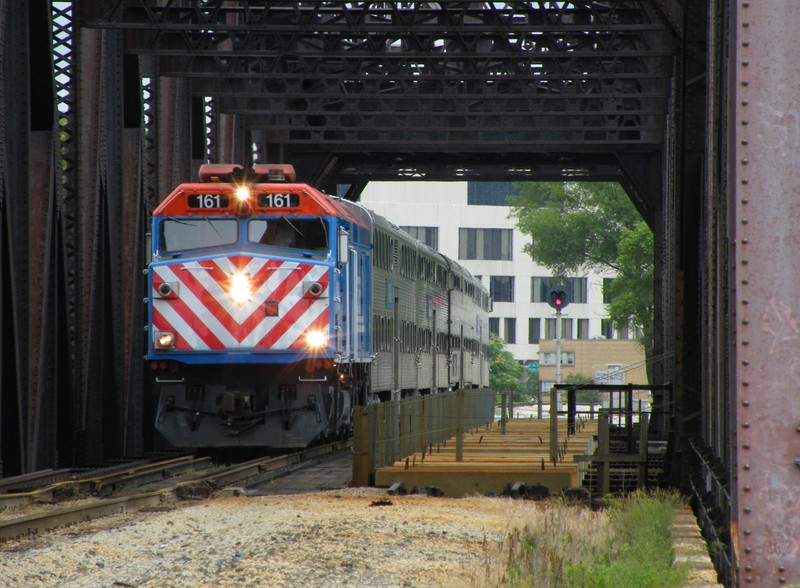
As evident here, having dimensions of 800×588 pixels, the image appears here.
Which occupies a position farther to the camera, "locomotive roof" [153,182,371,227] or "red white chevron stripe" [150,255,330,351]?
"locomotive roof" [153,182,371,227]

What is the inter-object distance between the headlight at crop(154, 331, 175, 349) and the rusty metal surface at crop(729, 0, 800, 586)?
1313 centimetres

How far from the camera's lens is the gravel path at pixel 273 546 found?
8781 millimetres

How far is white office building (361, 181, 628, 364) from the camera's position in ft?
316

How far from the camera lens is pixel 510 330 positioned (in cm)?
10119

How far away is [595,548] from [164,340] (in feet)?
32.8

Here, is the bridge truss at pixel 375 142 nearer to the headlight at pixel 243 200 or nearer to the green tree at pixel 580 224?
the headlight at pixel 243 200

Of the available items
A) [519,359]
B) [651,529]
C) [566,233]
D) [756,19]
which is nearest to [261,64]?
[651,529]

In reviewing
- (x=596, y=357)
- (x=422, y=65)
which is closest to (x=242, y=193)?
(x=422, y=65)

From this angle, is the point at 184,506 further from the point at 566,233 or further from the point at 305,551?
the point at 566,233

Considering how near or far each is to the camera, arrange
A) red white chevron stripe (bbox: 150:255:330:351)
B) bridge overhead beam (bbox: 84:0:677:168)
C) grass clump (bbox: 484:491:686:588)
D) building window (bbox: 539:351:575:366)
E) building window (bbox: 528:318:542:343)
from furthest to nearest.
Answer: building window (bbox: 528:318:542:343) → building window (bbox: 539:351:575:366) → bridge overhead beam (bbox: 84:0:677:168) → red white chevron stripe (bbox: 150:255:330:351) → grass clump (bbox: 484:491:686:588)

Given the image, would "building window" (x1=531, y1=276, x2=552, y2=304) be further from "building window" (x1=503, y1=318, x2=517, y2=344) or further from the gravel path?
the gravel path

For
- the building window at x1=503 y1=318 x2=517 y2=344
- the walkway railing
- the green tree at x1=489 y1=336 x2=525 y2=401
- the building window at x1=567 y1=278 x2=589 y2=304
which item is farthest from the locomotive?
the building window at x1=503 y1=318 x2=517 y2=344

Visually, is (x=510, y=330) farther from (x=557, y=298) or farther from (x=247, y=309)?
(x=247, y=309)

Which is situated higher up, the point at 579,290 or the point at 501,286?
the point at 501,286
